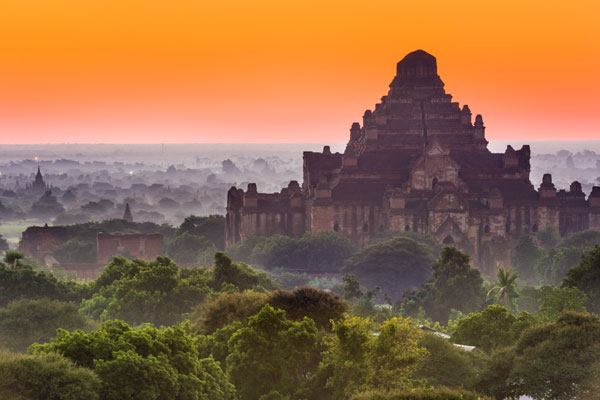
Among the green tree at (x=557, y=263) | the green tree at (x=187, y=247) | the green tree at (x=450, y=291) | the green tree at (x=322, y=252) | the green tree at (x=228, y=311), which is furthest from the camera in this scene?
the green tree at (x=187, y=247)

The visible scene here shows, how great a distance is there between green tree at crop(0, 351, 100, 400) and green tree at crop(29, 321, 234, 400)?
1029 millimetres

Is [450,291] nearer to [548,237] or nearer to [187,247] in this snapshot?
[548,237]

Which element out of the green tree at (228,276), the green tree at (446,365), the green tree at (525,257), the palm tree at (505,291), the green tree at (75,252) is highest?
the green tree at (228,276)

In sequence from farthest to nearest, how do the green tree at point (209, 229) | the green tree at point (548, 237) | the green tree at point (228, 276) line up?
the green tree at point (209, 229) < the green tree at point (548, 237) < the green tree at point (228, 276)

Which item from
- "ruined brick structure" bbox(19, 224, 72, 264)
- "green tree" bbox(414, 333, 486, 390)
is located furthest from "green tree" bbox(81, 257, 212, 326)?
"ruined brick structure" bbox(19, 224, 72, 264)

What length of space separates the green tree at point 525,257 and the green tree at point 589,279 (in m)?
32.9

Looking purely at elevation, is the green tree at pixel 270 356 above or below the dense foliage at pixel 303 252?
above

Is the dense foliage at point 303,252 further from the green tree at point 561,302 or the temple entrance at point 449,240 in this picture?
the green tree at point 561,302

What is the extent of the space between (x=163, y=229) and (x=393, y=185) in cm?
3417

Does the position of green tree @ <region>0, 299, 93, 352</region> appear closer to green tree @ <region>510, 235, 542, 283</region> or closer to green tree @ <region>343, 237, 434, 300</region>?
green tree @ <region>343, 237, 434, 300</region>

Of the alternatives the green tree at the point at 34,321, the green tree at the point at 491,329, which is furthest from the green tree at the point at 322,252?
the green tree at the point at 491,329

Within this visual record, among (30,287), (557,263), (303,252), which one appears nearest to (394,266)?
(557,263)

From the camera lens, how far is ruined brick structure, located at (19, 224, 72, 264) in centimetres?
11869

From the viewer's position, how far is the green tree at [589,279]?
6141cm
